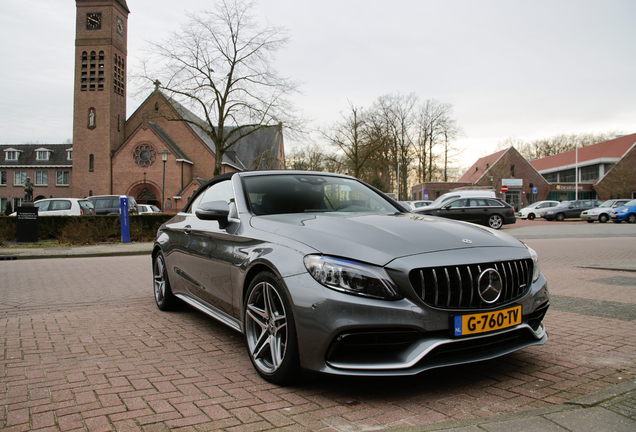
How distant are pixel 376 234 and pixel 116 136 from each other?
4680 centimetres

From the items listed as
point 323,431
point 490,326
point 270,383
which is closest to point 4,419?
point 270,383

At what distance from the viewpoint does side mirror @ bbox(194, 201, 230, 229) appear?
3582 mm

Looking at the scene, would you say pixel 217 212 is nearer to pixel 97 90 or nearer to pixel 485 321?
pixel 485 321

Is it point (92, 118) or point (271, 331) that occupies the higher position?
point (92, 118)

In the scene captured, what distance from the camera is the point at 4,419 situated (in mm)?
2420

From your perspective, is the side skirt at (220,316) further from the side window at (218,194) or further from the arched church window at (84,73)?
the arched church window at (84,73)

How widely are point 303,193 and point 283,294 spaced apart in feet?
4.38

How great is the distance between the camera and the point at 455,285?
256cm

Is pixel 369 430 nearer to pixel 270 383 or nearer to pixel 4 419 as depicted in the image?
pixel 270 383

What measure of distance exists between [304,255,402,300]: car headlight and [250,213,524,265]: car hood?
54mm

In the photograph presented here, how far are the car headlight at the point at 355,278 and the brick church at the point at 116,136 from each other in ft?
130

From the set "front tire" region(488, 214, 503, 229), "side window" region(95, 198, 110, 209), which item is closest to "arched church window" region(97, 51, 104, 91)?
"side window" region(95, 198, 110, 209)

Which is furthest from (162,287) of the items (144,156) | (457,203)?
(144,156)

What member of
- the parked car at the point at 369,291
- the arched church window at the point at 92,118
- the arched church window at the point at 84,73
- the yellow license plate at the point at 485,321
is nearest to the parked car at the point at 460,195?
the parked car at the point at 369,291
